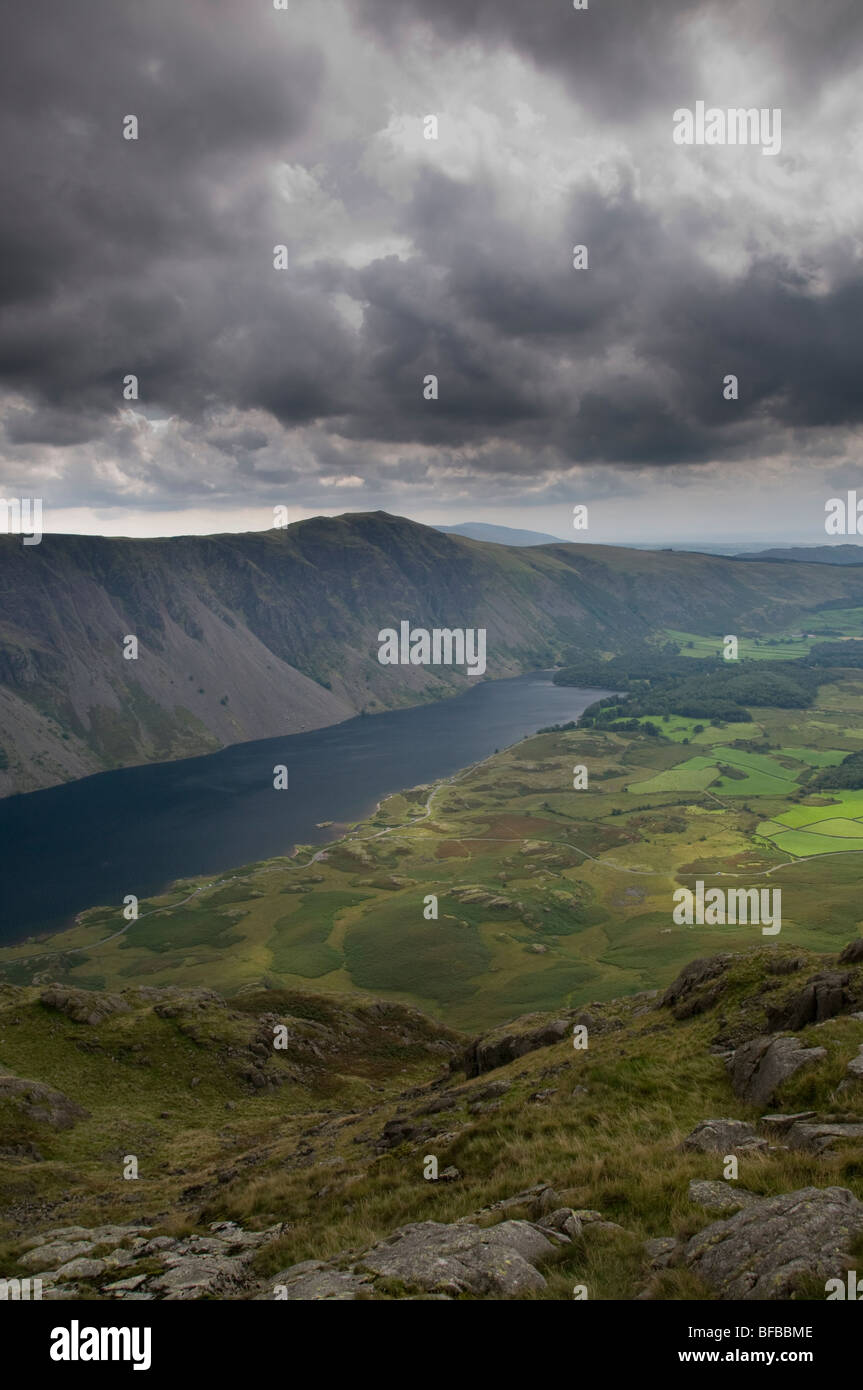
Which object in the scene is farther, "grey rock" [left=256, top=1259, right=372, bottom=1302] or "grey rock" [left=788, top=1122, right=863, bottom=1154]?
"grey rock" [left=788, top=1122, right=863, bottom=1154]

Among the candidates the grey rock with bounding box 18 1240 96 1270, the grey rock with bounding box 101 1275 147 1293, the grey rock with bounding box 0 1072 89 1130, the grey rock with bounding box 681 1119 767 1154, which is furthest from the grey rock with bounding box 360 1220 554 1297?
the grey rock with bounding box 0 1072 89 1130

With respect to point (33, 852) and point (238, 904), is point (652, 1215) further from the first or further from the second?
point (33, 852)

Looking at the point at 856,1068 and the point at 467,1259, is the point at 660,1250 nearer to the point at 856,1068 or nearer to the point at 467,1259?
the point at 467,1259

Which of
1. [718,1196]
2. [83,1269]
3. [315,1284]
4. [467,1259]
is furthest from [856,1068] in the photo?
[83,1269]

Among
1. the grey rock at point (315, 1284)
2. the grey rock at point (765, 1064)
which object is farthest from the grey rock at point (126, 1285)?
the grey rock at point (765, 1064)

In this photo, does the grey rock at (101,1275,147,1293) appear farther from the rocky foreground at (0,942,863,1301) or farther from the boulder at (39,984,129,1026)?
the boulder at (39,984,129,1026)
